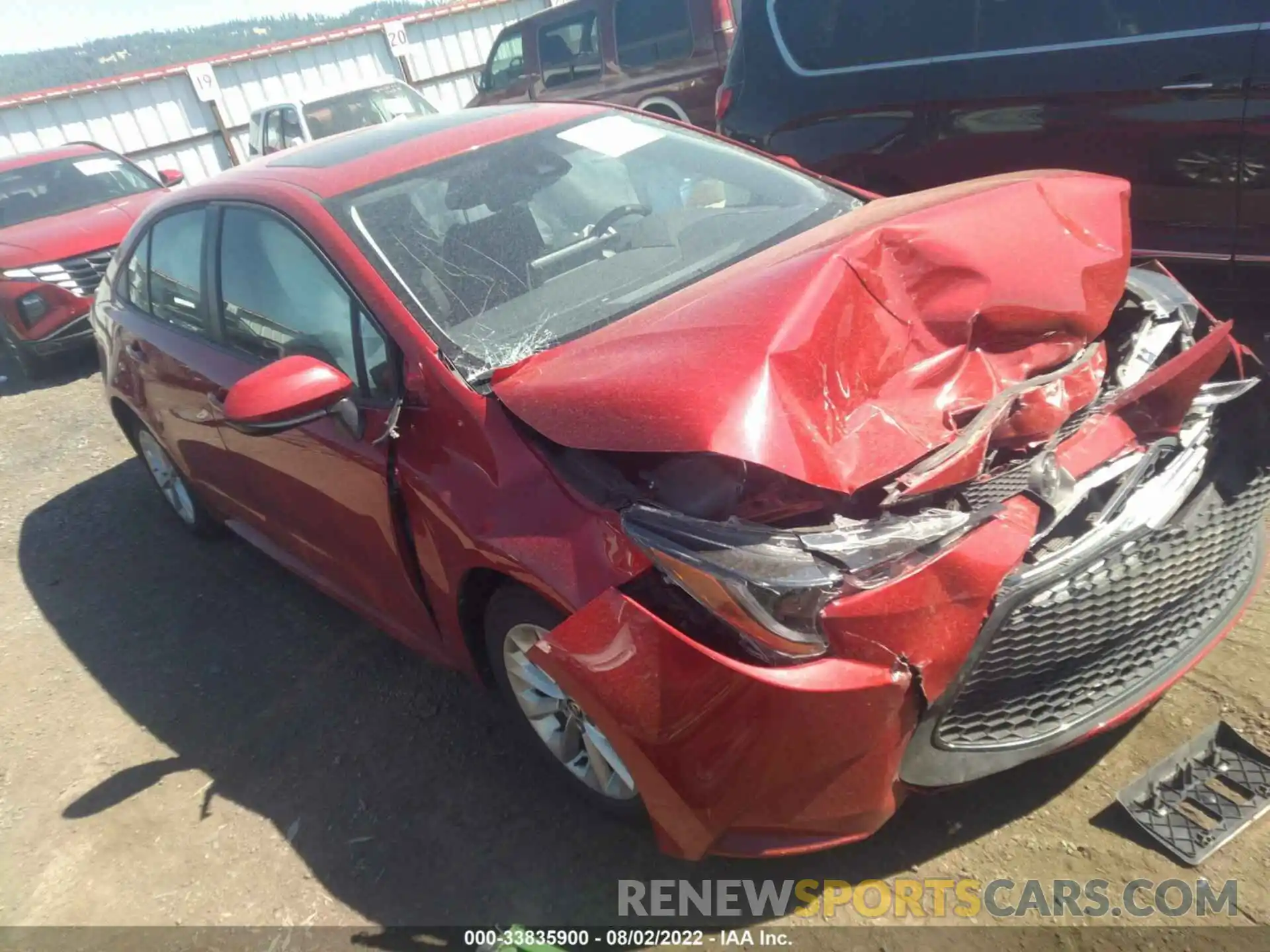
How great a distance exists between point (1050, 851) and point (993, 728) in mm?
448

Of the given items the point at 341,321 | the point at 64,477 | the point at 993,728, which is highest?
the point at 341,321

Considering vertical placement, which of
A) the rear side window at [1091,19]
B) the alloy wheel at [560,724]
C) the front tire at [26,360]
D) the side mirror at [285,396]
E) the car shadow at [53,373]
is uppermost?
the rear side window at [1091,19]

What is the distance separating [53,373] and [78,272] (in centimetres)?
120

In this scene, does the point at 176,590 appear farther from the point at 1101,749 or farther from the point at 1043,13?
the point at 1043,13

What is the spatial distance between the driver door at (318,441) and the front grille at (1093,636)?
61.1 inches

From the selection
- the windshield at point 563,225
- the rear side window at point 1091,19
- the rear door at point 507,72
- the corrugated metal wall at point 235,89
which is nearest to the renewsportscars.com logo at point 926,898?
the windshield at point 563,225

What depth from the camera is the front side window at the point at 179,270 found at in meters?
3.66

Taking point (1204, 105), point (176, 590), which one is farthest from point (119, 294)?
point (1204, 105)

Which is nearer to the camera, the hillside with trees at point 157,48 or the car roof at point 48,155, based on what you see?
the car roof at point 48,155

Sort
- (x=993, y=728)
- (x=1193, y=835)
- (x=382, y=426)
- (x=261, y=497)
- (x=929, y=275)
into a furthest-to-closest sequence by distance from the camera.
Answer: (x=261, y=497), (x=382, y=426), (x=929, y=275), (x=1193, y=835), (x=993, y=728)

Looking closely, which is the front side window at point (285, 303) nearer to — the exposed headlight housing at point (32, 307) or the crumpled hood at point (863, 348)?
the crumpled hood at point (863, 348)

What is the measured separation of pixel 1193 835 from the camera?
87.4 inches

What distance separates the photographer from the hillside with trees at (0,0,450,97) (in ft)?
59.8

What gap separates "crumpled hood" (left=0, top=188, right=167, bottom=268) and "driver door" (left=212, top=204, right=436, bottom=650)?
530 centimetres
